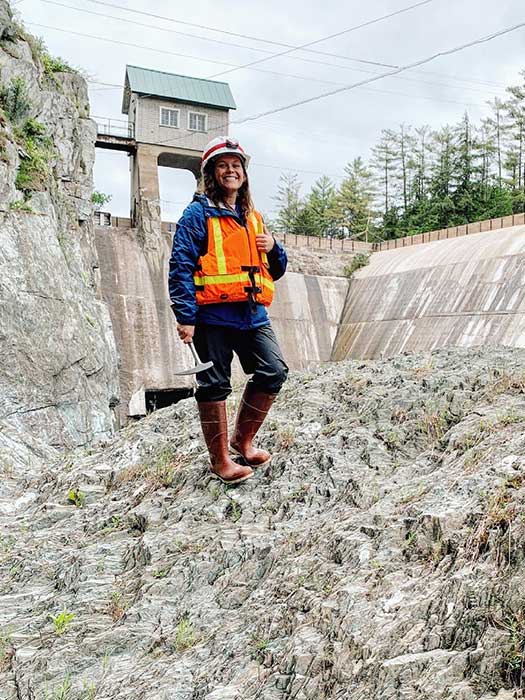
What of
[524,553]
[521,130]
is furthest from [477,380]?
[521,130]

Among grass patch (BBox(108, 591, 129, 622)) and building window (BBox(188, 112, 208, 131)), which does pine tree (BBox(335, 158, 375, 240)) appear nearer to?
building window (BBox(188, 112, 208, 131))

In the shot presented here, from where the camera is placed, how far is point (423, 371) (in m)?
4.82

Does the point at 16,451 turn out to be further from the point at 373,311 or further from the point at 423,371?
the point at 373,311

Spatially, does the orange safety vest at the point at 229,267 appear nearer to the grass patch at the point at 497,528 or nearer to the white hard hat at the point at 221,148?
the white hard hat at the point at 221,148

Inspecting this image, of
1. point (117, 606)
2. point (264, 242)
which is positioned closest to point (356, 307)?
point (264, 242)

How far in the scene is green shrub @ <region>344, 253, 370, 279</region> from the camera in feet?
83.3

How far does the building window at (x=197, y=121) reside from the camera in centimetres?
2480

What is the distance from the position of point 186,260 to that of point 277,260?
0.61 m

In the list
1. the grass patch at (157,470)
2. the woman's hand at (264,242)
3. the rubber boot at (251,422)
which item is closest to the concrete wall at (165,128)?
the grass patch at (157,470)

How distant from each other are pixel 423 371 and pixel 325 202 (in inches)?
1639

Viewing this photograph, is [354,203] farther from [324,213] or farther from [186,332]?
[186,332]

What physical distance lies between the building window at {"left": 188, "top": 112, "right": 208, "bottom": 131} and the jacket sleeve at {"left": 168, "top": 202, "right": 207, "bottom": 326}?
22.5 metres

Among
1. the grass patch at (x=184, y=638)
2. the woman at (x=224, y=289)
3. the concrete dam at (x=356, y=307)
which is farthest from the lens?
the concrete dam at (x=356, y=307)

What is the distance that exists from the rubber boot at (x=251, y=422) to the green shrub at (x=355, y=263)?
2179 centimetres
